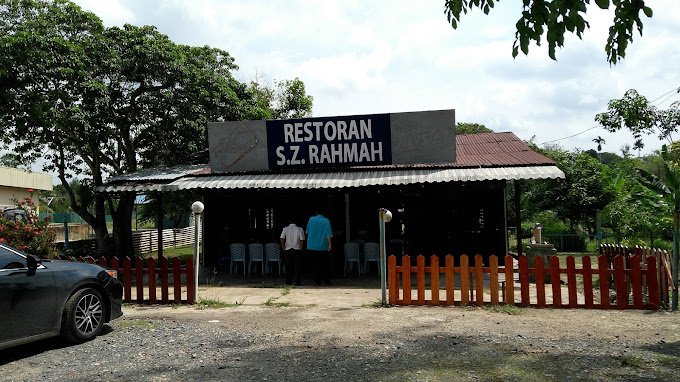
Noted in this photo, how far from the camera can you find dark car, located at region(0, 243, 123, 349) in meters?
5.21

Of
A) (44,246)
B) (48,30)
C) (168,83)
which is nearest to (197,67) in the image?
(168,83)

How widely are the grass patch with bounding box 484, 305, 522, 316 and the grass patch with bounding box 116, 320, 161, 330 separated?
15.6ft

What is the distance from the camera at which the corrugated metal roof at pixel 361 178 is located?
35.0ft

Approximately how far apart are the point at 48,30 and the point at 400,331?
13.2 metres

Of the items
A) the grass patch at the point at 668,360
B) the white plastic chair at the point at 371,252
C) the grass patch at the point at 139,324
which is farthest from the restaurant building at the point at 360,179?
the grass patch at the point at 668,360

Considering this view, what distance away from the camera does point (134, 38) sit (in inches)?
604

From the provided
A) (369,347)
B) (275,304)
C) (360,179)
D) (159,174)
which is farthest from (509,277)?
(159,174)

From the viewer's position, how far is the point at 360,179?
11.4 m

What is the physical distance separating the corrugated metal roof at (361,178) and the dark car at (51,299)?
5466 mm

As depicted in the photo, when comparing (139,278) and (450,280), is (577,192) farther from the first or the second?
(139,278)

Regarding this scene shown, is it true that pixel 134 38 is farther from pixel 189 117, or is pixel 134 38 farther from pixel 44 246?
pixel 44 246

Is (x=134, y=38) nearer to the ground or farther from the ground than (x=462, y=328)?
farther from the ground

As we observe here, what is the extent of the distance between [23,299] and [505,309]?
620 cm

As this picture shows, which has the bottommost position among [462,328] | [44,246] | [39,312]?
[462,328]
